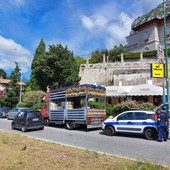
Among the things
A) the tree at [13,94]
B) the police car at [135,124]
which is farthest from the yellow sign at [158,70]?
the tree at [13,94]

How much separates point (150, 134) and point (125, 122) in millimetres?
1658

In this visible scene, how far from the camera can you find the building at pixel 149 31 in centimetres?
4588

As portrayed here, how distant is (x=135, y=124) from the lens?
44.8 ft

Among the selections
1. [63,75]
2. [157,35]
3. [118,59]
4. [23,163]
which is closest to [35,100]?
[63,75]

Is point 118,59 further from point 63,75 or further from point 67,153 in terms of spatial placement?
point 67,153

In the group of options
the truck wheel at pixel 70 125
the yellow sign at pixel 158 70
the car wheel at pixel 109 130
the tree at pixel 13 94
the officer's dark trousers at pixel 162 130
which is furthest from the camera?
the tree at pixel 13 94

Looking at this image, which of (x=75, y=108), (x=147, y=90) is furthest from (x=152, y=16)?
(x=75, y=108)

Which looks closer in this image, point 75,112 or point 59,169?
point 59,169

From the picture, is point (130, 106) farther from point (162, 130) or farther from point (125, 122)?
point (162, 130)

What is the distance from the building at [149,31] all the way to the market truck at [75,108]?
30.4 meters

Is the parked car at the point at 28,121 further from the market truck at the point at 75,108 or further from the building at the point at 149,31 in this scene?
the building at the point at 149,31

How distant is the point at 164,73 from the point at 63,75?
19.6m

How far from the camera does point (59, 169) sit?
21.2 feet

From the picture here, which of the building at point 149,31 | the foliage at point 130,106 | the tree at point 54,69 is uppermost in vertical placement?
the building at point 149,31
